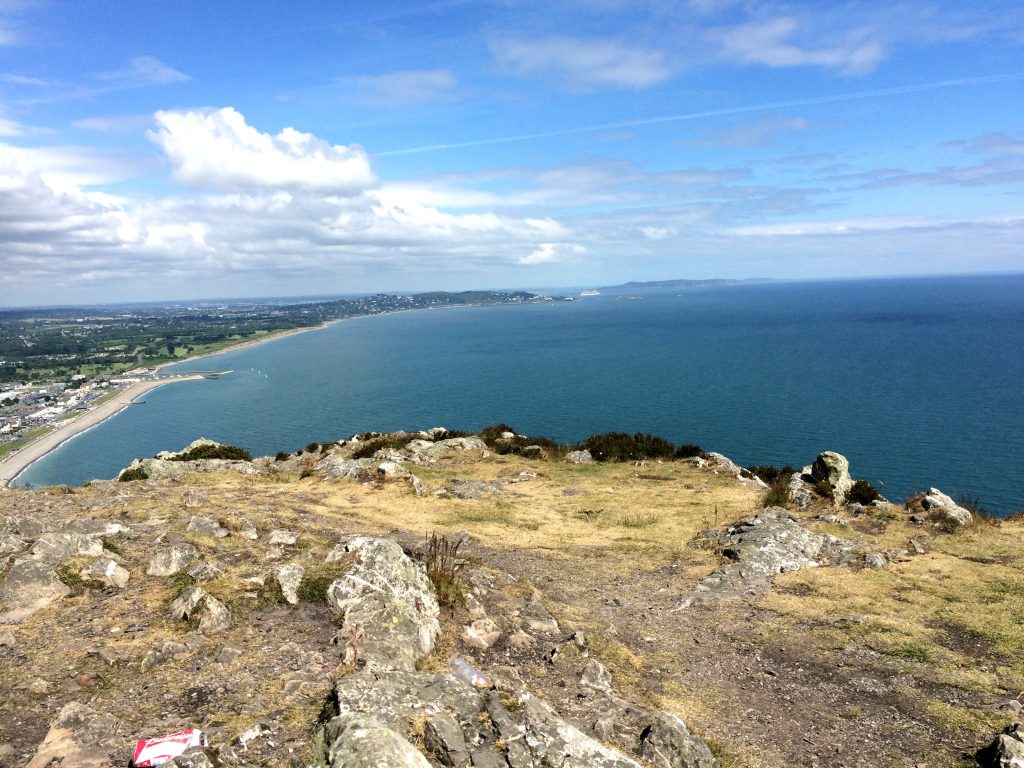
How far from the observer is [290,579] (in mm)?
10703

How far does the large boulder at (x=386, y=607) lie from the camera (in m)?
8.95

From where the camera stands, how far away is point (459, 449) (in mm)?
30875

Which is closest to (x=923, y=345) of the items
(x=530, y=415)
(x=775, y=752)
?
(x=530, y=415)

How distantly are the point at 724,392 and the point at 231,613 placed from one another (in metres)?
98.3

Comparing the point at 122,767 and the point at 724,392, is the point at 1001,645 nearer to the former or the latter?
the point at 122,767

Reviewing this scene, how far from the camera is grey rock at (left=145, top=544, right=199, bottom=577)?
36.7ft

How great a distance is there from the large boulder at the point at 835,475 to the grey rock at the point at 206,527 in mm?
20907

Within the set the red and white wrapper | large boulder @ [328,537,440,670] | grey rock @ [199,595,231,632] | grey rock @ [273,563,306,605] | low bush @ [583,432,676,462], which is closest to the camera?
A: the red and white wrapper

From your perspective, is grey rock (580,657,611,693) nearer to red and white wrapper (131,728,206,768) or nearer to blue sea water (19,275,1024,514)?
red and white wrapper (131,728,206,768)

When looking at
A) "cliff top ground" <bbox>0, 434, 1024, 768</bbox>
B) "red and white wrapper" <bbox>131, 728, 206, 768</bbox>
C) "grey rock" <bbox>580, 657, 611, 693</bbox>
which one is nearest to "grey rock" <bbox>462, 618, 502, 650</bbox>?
"cliff top ground" <bbox>0, 434, 1024, 768</bbox>

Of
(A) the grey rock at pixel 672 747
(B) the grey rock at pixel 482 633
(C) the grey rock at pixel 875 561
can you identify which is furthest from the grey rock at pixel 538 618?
(C) the grey rock at pixel 875 561

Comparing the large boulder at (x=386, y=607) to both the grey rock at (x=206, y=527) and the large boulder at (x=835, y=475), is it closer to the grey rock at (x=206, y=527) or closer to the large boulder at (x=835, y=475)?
the grey rock at (x=206, y=527)

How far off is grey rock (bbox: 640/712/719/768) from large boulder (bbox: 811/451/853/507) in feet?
53.7

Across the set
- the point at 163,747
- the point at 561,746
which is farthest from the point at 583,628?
the point at 163,747
